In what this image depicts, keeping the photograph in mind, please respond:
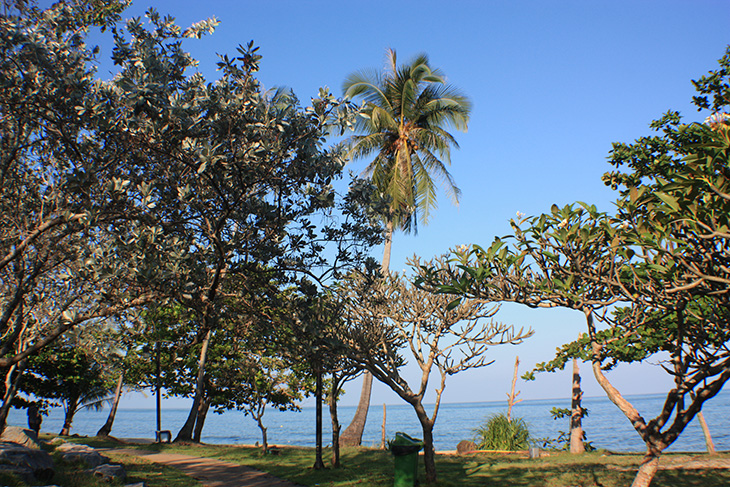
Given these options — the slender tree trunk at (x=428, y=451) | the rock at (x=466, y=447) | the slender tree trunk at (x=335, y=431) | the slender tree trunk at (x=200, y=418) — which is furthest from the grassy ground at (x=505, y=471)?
the slender tree trunk at (x=200, y=418)

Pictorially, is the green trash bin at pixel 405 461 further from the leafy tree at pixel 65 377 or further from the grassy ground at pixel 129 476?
the leafy tree at pixel 65 377

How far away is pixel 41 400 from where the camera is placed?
29641mm

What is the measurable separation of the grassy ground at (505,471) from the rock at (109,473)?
75 centimetres

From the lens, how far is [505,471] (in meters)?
12.9

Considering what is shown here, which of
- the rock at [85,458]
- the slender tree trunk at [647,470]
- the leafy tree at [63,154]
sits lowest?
the rock at [85,458]

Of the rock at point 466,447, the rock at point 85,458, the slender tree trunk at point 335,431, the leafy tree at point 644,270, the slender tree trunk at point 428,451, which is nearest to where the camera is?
the leafy tree at point 644,270

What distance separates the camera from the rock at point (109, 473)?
1059cm

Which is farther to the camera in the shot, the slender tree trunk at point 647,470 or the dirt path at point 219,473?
the dirt path at point 219,473

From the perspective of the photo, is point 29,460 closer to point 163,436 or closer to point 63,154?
point 63,154

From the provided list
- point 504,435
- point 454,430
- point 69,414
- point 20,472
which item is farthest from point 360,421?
point 454,430

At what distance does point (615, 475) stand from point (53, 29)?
1563cm

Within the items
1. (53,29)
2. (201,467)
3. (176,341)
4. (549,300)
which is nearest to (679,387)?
(549,300)

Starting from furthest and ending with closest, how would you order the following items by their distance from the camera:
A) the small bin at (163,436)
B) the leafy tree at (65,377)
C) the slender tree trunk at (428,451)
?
the leafy tree at (65,377), the small bin at (163,436), the slender tree trunk at (428,451)

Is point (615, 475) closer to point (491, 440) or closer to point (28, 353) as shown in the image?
point (491, 440)
